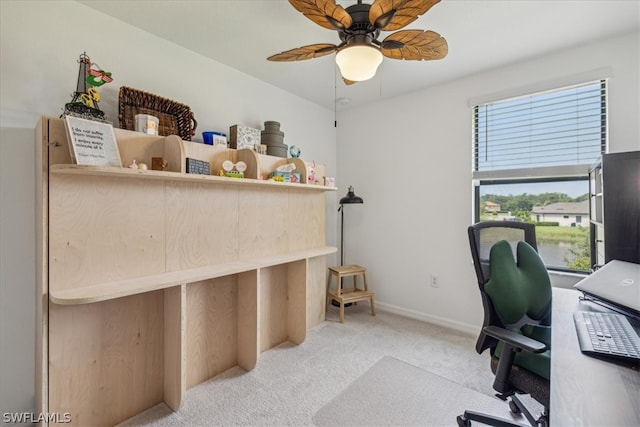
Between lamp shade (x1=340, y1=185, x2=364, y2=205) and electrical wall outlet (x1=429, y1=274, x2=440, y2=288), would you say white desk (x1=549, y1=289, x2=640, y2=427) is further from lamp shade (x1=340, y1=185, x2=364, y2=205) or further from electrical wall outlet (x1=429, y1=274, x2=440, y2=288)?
lamp shade (x1=340, y1=185, x2=364, y2=205)

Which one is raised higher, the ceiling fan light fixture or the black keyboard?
the ceiling fan light fixture

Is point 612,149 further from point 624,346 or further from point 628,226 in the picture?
point 624,346

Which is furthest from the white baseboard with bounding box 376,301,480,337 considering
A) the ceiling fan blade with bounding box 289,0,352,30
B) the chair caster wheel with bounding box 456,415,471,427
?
the ceiling fan blade with bounding box 289,0,352,30

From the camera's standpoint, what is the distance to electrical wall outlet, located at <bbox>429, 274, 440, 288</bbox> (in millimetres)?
2939

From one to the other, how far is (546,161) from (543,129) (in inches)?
11.1

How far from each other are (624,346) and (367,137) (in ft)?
9.48

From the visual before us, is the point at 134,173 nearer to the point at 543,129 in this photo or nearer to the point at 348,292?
the point at 348,292

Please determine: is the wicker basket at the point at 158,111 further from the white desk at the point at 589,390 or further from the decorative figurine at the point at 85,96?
the white desk at the point at 589,390

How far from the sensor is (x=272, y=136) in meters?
2.54

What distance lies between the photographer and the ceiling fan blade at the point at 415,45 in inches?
56.1

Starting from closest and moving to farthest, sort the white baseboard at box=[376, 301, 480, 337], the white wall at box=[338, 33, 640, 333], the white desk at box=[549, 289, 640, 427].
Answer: the white desk at box=[549, 289, 640, 427], the white wall at box=[338, 33, 640, 333], the white baseboard at box=[376, 301, 480, 337]

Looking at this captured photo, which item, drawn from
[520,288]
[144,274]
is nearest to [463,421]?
[520,288]

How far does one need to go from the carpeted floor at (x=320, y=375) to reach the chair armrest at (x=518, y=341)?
2.41ft

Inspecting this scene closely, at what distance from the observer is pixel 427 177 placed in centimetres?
301
